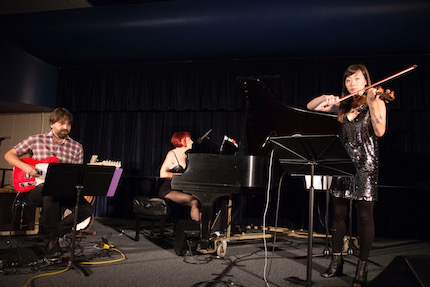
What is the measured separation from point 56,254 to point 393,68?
534cm

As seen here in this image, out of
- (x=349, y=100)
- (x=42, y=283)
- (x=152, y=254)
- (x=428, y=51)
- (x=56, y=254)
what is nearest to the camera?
(x=42, y=283)

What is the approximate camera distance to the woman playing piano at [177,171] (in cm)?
416

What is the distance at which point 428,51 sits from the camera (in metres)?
4.94

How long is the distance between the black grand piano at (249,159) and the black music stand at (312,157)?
89cm

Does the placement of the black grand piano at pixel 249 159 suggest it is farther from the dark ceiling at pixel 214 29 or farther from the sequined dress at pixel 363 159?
the dark ceiling at pixel 214 29

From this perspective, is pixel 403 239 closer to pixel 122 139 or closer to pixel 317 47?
pixel 317 47

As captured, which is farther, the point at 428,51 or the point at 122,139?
the point at 122,139

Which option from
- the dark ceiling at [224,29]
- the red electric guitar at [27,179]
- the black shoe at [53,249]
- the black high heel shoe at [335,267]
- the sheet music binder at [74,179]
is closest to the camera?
the sheet music binder at [74,179]

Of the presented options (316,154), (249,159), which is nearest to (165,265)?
(249,159)

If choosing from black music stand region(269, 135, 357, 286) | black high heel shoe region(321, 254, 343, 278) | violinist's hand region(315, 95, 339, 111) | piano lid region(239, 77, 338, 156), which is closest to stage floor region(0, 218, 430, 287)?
black high heel shoe region(321, 254, 343, 278)

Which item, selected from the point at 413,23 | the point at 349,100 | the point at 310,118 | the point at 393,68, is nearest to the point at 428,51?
the point at 393,68

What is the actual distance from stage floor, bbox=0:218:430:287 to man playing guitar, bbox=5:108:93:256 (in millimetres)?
271

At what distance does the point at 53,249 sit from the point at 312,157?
2.39 meters

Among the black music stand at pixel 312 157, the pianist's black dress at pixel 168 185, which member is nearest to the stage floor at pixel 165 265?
the pianist's black dress at pixel 168 185
